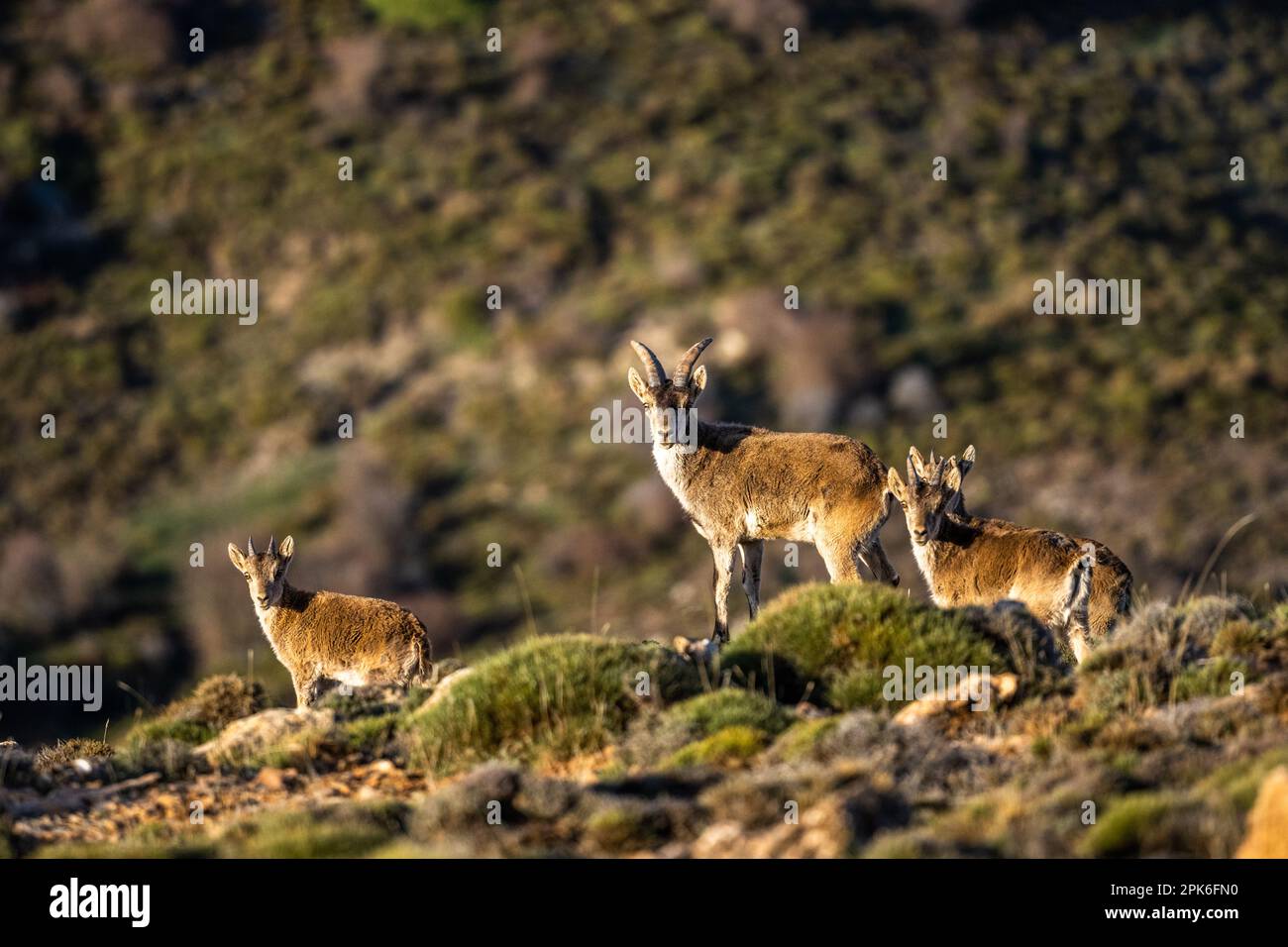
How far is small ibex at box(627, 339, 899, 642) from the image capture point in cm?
1714

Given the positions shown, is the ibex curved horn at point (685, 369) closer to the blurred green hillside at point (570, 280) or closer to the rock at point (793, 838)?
the rock at point (793, 838)

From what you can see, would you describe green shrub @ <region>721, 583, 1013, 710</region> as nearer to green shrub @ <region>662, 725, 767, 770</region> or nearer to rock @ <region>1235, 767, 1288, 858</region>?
green shrub @ <region>662, 725, 767, 770</region>

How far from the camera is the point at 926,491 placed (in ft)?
54.2

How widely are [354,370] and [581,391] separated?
7739 mm

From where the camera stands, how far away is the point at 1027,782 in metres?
12.2

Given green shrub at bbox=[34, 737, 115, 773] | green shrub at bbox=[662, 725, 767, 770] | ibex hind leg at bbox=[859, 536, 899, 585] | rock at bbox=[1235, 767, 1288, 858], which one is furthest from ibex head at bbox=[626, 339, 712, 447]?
rock at bbox=[1235, 767, 1288, 858]

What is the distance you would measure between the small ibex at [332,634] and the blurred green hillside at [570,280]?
76.4 feet

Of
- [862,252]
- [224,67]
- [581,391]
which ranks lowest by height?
[581,391]

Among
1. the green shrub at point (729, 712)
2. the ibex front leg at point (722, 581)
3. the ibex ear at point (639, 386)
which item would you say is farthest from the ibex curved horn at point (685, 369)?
the green shrub at point (729, 712)

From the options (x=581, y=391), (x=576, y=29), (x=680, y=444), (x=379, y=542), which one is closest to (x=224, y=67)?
(x=576, y=29)

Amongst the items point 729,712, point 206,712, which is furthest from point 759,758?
point 206,712

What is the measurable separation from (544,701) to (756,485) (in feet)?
14.1

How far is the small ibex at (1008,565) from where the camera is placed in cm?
1619
